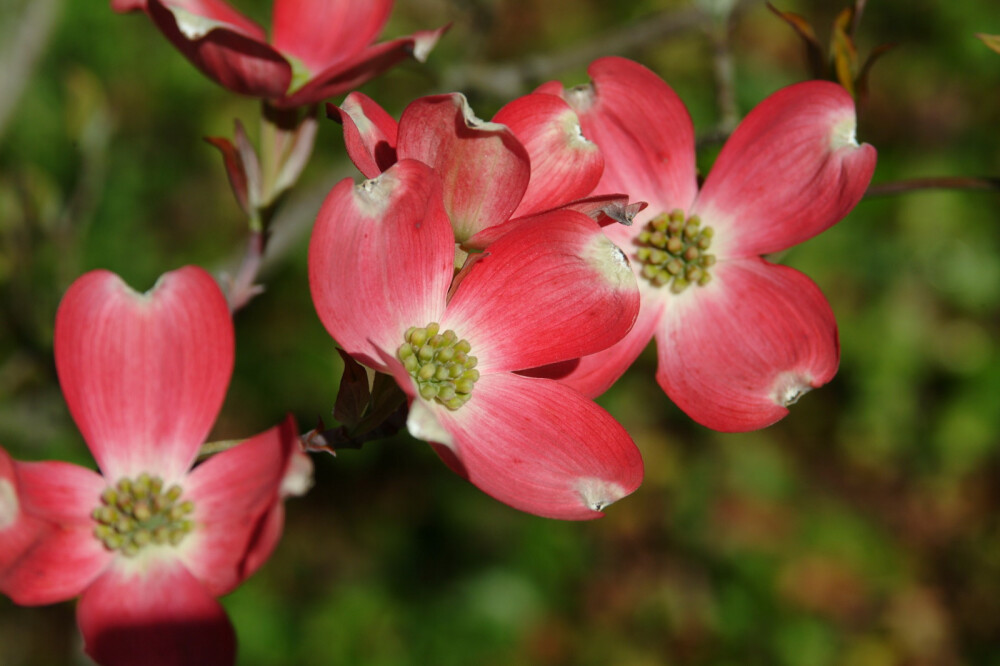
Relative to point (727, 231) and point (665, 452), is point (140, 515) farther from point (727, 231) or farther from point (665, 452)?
point (665, 452)

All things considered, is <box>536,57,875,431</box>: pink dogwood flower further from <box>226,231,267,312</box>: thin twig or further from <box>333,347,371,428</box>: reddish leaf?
<box>226,231,267,312</box>: thin twig

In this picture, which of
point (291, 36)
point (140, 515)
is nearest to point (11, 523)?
point (140, 515)

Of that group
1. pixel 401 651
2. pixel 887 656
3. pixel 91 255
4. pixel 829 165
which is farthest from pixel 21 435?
pixel 887 656

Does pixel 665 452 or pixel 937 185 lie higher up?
pixel 937 185

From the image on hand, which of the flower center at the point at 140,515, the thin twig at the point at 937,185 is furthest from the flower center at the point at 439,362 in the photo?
the thin twig at the point at 937,185

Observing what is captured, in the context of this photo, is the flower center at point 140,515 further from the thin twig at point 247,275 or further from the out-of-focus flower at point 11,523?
the thin twig at point 247,275

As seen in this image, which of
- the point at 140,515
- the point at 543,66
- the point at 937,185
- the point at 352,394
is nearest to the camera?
the point at 352,394
